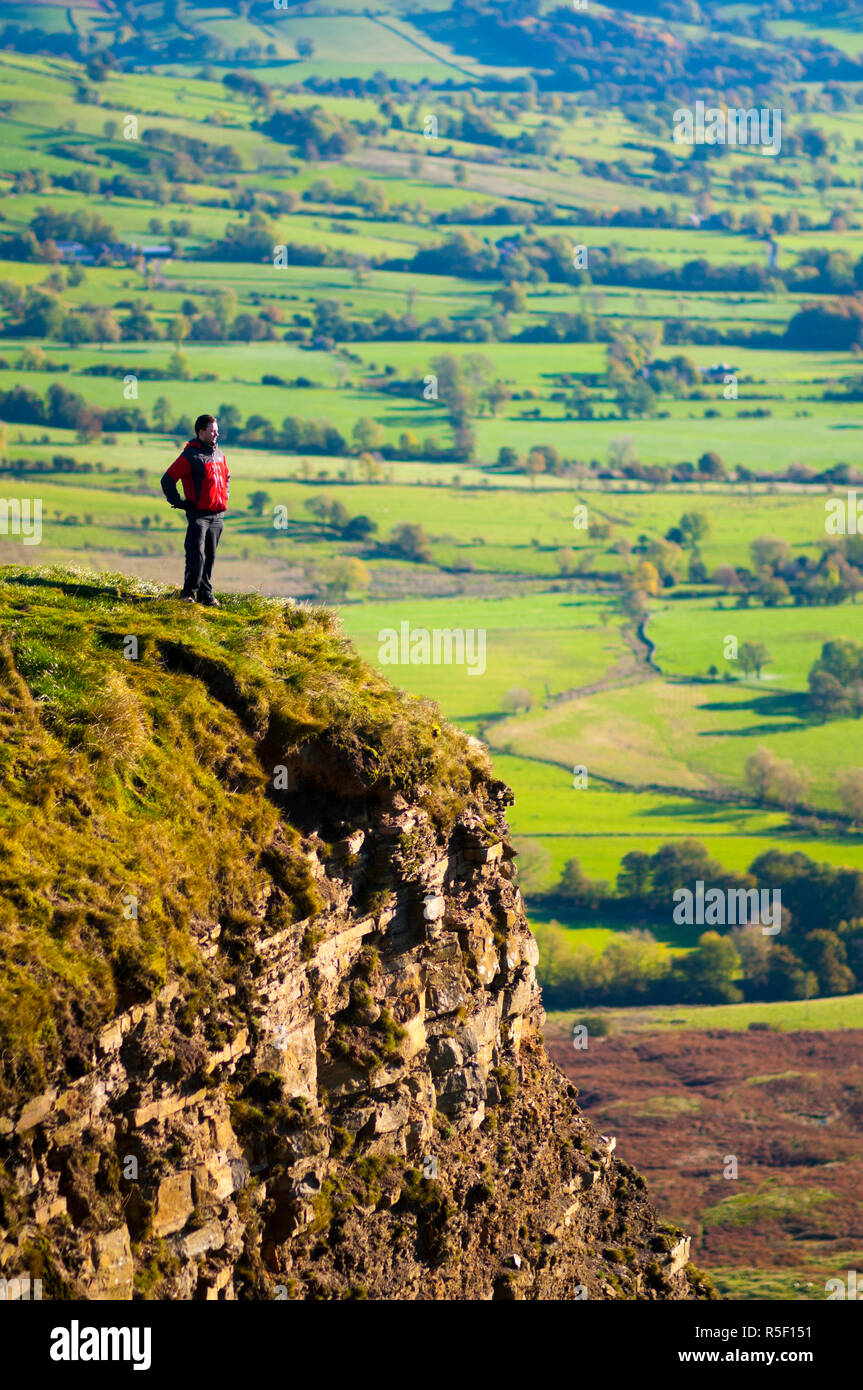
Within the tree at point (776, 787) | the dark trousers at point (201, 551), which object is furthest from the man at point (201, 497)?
the tree at point (776, 787)

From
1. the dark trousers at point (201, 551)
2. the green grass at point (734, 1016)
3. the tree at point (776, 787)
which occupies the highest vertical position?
the dark trousers at point (201, 551)

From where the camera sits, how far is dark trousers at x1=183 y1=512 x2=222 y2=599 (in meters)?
23.8

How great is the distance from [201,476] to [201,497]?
33 cm

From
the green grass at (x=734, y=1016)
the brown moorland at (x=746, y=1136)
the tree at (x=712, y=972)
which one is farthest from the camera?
the tree at (x=712, y=972)

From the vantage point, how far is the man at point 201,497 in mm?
23062

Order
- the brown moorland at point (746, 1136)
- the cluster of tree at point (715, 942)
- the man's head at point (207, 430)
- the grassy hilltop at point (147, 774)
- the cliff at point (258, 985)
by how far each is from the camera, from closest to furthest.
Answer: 1. the cliff at point (258, 985)
2. the grassy hilltop at point (147, 774)
3. the man's head at point (207, 430)
4. the brown moorland at point (746, 1136)
5. the cluster of tree at point (715, 942)

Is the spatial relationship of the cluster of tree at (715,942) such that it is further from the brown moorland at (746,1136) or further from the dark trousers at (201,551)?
the dark trousers at (201,551)

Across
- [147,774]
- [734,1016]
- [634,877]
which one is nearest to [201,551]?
[147,774]

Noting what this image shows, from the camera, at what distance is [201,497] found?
23422 mm

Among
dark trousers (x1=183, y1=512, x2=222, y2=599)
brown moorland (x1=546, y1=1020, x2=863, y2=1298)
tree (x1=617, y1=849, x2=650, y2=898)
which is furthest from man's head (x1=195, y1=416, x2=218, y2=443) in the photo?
tree (x1=617, y1=849, x2=650, y2=898)

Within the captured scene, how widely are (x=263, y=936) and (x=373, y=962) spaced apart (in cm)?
219

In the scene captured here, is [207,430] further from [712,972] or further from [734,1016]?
[712,972]

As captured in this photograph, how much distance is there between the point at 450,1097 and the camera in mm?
21922

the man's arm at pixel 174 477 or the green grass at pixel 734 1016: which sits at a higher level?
the man's arm at pixel 174 477
